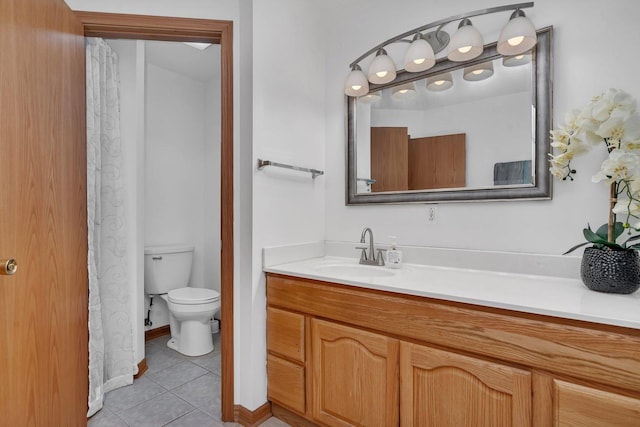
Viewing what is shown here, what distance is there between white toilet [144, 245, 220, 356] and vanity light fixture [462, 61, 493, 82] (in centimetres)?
219

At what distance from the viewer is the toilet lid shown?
2354 mm

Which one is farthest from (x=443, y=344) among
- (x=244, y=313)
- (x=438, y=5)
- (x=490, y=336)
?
(x=438, y=5)

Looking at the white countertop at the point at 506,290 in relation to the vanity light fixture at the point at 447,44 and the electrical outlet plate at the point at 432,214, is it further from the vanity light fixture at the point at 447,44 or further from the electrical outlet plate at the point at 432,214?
the vanity light fixture at the point at 447,44

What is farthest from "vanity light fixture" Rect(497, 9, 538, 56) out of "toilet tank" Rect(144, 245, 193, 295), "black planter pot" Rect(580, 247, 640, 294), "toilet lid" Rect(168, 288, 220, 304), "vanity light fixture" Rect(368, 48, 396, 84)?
"toilet tank" Rect(144, 245, 193, 295)

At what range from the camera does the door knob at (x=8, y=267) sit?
39.8 inches

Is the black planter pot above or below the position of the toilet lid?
above

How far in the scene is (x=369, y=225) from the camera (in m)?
1.92

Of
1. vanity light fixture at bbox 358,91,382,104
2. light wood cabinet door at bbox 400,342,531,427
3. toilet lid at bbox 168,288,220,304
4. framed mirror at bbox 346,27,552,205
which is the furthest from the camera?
toilet lid at bbox 168,288,220,304

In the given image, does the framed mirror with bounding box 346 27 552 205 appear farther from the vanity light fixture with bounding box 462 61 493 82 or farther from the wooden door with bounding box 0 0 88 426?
the wooden door with bounding box 0 0 88 426

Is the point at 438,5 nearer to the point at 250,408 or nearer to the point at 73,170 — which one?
the point at 73,170

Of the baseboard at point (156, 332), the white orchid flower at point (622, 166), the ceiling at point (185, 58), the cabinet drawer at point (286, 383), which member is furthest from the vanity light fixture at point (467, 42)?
the baseboard at point (156, 332)

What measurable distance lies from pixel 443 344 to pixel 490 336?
16cm

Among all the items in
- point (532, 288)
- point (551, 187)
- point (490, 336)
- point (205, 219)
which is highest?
point (551, 187)

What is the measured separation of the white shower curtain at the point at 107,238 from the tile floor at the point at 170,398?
11cm
